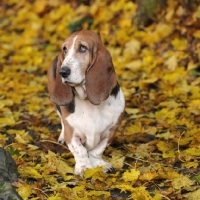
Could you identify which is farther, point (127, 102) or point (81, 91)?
point (127, 102)

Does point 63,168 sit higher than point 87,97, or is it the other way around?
point 87,97

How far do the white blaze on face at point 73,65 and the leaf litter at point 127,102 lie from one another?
0.69 m

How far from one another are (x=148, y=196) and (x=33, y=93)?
3276mm

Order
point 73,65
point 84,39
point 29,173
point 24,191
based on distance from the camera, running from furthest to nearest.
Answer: point 29,173
point 84,39
point 73,65
point 24,191

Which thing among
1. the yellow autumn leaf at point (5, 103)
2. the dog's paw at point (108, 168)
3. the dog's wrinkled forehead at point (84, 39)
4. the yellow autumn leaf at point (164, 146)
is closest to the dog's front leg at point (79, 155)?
the dog's paw at point (108, 168)

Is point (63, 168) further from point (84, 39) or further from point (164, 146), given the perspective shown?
point (84, 39)

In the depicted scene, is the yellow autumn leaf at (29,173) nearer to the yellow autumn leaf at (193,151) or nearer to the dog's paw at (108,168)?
the dog's paw at (108,168)

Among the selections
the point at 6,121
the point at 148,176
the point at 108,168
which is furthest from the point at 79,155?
the point at 6,121

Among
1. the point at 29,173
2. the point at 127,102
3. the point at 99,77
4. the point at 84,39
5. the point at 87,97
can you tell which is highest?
the point at 84,39

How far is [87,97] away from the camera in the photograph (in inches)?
184

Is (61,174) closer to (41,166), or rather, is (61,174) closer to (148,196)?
(41,166)

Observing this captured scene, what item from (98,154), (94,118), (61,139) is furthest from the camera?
(61,139)

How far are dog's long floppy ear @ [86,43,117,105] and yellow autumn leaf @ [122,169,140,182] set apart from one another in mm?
568

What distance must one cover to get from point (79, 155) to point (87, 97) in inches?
18.4
